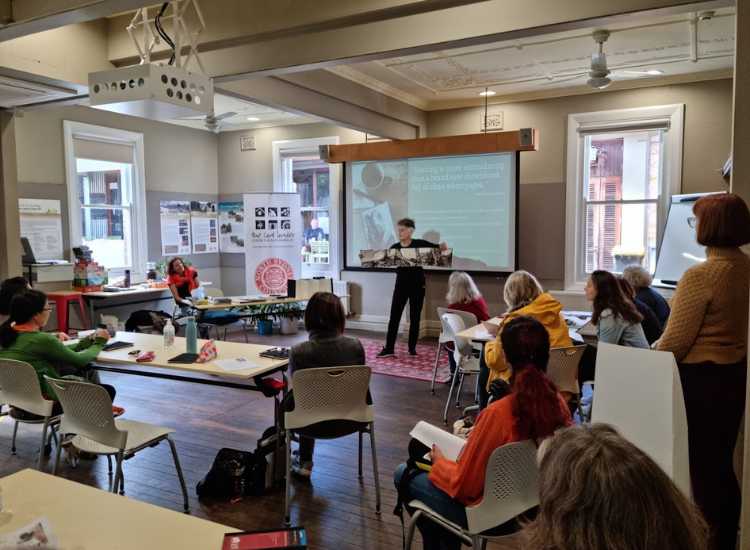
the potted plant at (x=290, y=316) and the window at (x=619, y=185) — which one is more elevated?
the window at (x=619, y=185)

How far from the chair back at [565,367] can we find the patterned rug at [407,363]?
2147 mm

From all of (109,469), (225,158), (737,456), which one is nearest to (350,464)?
(109,469)

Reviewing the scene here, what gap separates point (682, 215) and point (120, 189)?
24.3ft

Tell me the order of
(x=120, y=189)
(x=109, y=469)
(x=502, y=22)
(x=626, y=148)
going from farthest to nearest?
(x=120, y=189)
(x=626, y=148)
(x=109, y=469)
(x=502, y=22)

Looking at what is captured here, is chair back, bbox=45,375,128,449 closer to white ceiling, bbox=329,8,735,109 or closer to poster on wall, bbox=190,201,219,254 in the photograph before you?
white ceiling, bbox=329,8,735,109

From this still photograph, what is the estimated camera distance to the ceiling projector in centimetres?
279

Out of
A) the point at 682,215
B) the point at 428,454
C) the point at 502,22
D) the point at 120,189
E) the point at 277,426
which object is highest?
the point at 502,22

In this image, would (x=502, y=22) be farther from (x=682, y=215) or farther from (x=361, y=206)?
(x=361, y=206)

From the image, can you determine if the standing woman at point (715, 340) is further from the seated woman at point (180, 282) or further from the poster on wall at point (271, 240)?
the poster on wall at point (271, 240)

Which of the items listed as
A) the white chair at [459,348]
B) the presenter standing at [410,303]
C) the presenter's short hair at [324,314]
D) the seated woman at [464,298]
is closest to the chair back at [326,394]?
the presenter's short hair at [324,314]

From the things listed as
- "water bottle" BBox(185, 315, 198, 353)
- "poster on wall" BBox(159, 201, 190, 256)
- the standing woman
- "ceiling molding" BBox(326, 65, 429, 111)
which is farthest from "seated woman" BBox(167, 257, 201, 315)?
the standing woman

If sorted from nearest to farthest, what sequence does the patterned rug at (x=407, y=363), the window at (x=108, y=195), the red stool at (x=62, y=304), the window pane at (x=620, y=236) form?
the patterned rug at (x=407, y=363) < the red stool at (x=62, y=304) < the window pane at (x=620, y=236) < the window at (x=108, y=195)

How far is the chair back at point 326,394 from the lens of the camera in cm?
281

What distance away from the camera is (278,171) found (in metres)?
9.15
